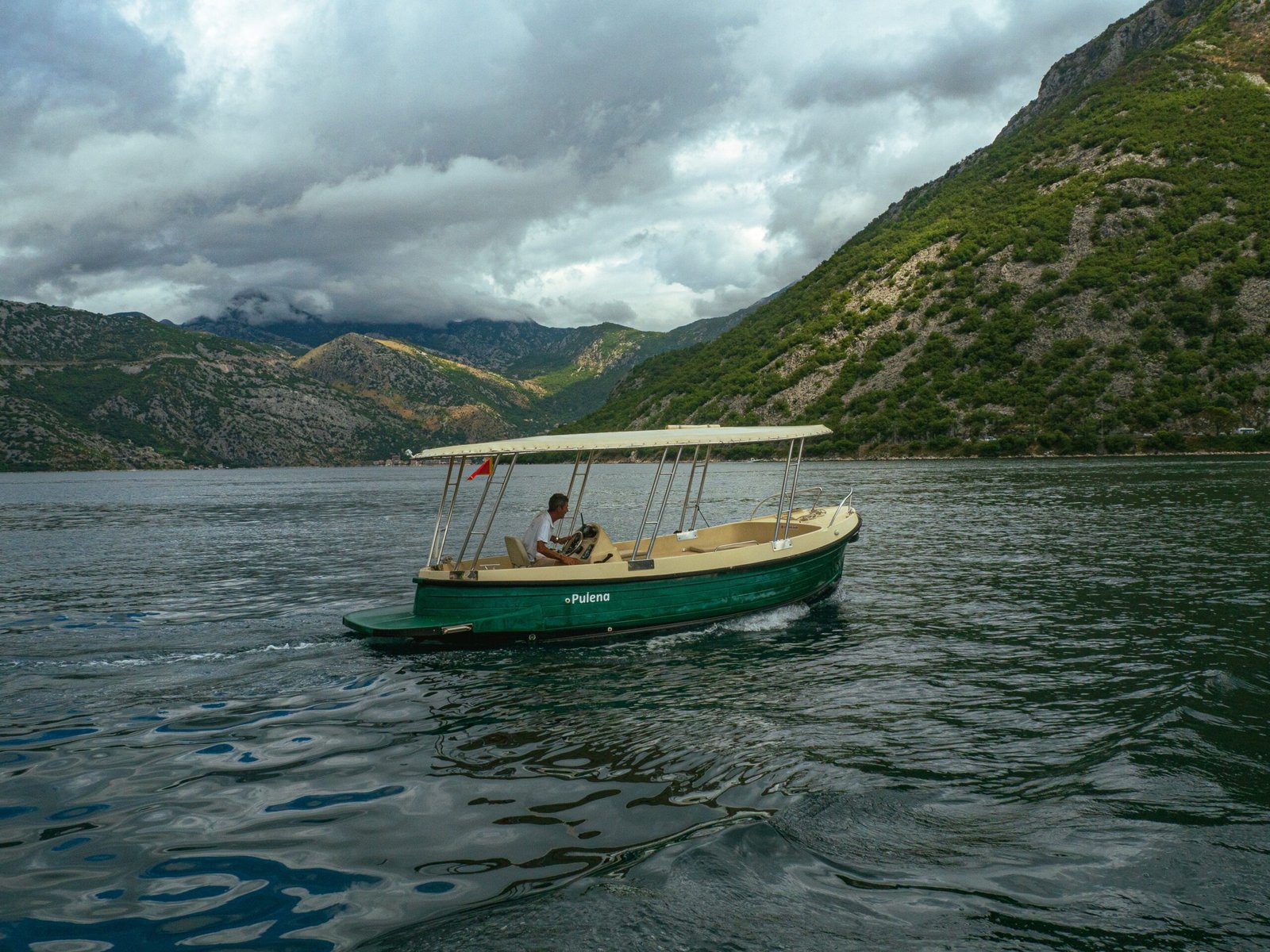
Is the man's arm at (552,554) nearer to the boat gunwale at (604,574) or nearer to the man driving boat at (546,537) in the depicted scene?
the man driving boat at (546,537)

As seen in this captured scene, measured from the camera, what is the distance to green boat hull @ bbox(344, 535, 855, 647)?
628 inches

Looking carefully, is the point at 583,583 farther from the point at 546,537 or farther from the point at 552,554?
the point at 546,537

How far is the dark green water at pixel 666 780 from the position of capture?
21.4 feet

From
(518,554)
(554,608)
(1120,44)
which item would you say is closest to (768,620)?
(554,608)

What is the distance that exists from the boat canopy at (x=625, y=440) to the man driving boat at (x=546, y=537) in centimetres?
116

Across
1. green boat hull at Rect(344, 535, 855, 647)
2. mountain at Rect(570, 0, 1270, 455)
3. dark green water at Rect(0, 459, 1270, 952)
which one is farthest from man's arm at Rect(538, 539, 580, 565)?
mountain at Rect(570, 0, 1270, 455)

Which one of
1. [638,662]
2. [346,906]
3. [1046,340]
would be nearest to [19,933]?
[346,906]

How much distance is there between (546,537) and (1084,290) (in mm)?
139066

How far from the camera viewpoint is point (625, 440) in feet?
54.7

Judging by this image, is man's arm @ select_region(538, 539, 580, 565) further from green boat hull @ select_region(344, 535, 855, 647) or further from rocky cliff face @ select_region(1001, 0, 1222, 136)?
rocky cliff face @ select_region(1001, 0, 1222, 136)

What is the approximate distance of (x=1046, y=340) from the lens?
128500mm

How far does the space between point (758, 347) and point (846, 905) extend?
19690cm

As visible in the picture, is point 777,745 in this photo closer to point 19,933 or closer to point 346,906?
point 346,906

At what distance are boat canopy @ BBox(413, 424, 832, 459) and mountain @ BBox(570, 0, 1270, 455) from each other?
10645cm
